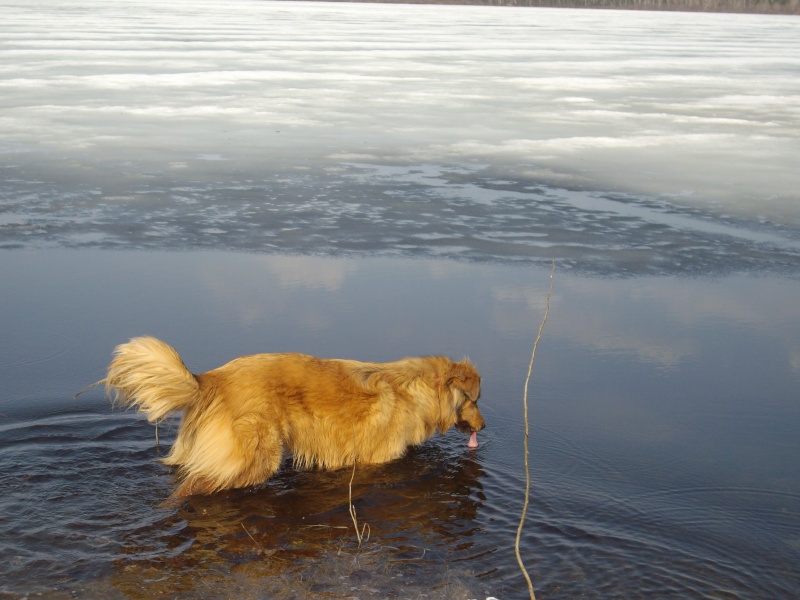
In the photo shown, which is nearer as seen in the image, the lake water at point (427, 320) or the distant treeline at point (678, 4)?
the lake water at point (427, 320)

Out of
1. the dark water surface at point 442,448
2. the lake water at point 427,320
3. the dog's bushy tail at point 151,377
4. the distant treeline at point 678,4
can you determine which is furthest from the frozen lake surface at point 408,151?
the distant treeline at point 678,4

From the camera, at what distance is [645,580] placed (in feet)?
13.5

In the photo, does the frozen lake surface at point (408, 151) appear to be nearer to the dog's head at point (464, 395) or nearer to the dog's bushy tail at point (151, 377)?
the dog's head at point (464, 395)

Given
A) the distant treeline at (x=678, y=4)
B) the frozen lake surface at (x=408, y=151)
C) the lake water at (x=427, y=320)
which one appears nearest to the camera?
the lake water at (x=427, y=320)

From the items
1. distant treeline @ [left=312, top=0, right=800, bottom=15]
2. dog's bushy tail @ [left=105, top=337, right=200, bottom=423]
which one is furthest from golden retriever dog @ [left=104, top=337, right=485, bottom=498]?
distant treeline @ [left=312, top=0, right=800, bottom=15]

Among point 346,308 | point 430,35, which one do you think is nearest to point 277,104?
point 346,308

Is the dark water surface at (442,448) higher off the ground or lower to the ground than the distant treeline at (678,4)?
lower

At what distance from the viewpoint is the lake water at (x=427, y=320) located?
14.0 feet

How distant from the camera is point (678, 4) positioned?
2464 inches

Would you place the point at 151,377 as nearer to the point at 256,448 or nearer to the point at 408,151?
the point at 256,448

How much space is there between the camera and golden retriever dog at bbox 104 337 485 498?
4.59m

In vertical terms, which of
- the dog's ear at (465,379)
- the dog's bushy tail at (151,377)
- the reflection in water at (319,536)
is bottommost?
the reflection in water at (319,536)

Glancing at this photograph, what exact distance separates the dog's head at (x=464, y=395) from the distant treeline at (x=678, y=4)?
6043cm

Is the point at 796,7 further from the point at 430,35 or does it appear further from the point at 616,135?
the point at 616,135
